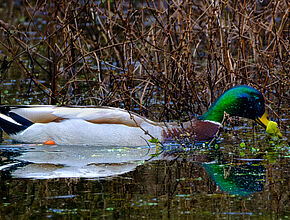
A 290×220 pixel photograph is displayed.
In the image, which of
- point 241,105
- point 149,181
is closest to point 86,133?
point 241,105

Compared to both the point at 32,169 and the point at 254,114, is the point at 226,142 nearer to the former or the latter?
the point at 254,114

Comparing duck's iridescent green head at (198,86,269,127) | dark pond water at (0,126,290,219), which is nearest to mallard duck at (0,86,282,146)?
duck's iridescent green head at (198,86,269,127)

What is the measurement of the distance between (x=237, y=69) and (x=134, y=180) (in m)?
3.02

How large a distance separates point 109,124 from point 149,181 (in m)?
1.86

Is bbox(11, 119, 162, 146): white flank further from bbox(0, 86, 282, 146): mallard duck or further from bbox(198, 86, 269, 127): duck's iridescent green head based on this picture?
bbox(198, 86, 269, 127): duck's iridescent green head

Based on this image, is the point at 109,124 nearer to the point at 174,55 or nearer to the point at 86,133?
the point at 86,133

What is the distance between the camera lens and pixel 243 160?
598 centimetres

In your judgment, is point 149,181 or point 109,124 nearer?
point 149,181

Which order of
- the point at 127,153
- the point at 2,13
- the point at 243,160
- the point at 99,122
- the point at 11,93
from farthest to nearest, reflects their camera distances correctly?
the point at 2,13 → the point at 11,93 → the point at 99,122 → the point at 127,153 → the point at 243,160

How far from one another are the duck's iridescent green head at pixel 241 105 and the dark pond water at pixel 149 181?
26cm

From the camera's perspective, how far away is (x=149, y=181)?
203 inches

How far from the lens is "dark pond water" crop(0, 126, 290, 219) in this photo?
4.33m

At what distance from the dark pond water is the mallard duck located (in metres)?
0.13

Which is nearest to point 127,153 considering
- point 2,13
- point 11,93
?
point 11,93
